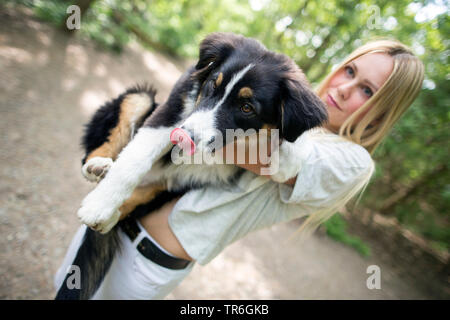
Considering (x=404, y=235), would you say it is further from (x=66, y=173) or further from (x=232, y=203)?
(x=66, y=173)

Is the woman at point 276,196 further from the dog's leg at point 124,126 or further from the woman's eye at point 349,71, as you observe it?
the dog's leg at point 124,126

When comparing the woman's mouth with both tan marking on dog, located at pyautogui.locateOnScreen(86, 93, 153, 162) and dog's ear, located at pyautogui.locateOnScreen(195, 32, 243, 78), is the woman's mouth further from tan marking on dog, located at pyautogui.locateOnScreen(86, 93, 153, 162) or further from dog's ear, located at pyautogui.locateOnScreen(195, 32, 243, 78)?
tan marking on dog, located at pyautogui.locateOnScreen(86, 93, 153, 162)

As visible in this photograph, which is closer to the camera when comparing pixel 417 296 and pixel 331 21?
pixel 417 296

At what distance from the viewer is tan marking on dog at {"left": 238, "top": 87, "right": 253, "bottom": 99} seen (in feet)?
5.67

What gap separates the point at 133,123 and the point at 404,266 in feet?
25.6

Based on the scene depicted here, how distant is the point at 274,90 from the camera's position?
1786 millimetres

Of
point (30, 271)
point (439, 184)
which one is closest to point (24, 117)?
point (30, 271)

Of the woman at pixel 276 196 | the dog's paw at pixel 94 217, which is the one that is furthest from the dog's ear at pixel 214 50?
the dog's paw at pixel 94 217

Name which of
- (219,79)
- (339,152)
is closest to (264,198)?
(339,152)

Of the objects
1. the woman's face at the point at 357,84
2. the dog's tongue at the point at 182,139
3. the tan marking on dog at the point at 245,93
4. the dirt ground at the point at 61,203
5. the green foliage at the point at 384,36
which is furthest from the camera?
the green foliage at the point at 384,36

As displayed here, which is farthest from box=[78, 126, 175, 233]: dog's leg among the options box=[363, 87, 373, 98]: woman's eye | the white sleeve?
box=[363, 87, 373, 98]: woman's eye

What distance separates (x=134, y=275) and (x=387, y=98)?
216 cm

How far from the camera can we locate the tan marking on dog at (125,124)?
2.12 metres

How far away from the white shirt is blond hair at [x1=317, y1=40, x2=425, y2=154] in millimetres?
318
